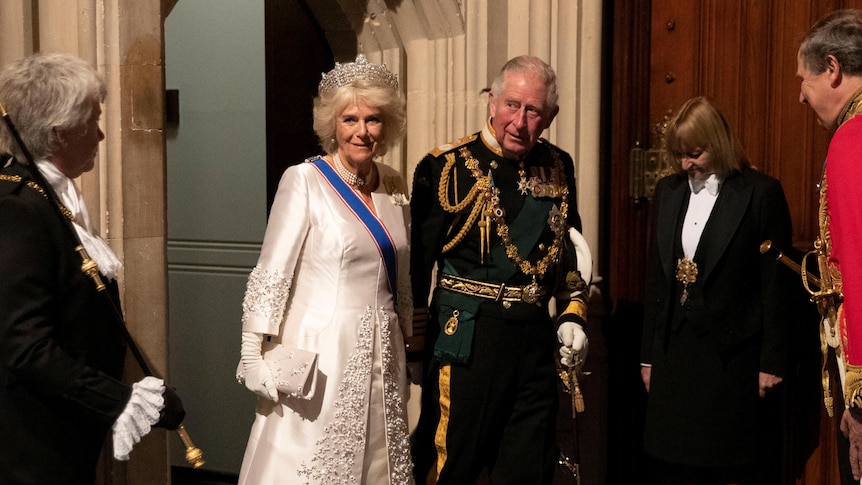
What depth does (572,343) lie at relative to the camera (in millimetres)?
3164

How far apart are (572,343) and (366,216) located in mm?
704

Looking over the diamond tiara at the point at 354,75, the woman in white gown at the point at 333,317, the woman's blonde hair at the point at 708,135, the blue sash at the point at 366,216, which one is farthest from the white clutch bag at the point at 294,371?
the woman's blonde hair at the point at 708,135

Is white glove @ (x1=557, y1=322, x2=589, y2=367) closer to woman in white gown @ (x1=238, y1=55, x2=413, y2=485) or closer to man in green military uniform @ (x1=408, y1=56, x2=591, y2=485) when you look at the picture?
man in green military uniform @ (x1=408, y1=56, x2=591, y2=485)

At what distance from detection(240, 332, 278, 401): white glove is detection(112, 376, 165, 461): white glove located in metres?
0.43

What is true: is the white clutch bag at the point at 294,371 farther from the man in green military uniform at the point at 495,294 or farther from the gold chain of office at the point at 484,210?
the gold chain of office at the point at 484,210

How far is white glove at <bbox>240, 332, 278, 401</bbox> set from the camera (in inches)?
110

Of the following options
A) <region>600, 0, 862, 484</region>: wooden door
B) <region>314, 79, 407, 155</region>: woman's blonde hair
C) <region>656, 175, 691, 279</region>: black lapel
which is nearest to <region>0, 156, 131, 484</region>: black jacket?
<region>314, 79, 407, 155</region>: woman's blonde hair

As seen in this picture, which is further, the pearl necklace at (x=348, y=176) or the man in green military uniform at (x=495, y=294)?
the man in green military uniform at (x=495, y=294)

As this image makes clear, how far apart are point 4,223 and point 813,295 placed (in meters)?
1.88

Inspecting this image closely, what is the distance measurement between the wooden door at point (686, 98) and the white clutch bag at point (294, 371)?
1.54 m

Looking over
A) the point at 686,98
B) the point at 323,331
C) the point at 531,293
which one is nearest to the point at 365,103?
the point at 323,331

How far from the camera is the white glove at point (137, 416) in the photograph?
2.35 m

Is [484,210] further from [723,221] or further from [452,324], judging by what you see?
[723,221]

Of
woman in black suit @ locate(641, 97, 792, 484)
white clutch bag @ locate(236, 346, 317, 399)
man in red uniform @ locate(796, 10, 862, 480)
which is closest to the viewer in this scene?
man in red uniform @ locate(796, 10, 862, 480)
